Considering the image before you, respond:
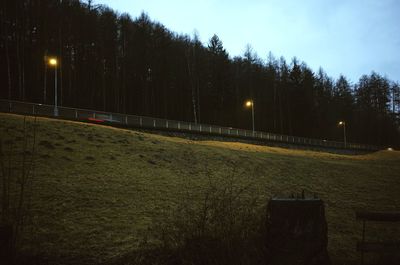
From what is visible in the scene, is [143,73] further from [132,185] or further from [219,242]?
[219,242]

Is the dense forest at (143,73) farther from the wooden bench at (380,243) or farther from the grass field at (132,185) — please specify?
the wooden bench at (380,243)

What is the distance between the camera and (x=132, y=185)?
14.6 metres

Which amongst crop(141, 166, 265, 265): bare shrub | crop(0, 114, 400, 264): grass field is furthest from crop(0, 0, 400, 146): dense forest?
crop(141, 166, 265, 265): bare shrub

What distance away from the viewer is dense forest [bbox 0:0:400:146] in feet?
144

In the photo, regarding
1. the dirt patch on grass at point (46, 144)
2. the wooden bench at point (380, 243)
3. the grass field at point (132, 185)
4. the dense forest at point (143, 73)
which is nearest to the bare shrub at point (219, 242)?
the grass field at point (132, 185)

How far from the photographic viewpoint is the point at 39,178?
13.4 m

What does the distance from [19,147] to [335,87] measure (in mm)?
96924

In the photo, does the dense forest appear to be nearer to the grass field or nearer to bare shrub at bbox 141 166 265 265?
the grass field

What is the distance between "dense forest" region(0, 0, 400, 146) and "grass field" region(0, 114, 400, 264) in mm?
23360

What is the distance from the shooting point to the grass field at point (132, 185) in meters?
8.73

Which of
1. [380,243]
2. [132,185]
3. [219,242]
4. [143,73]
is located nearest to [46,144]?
[132,185]

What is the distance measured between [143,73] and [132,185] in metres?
42.3

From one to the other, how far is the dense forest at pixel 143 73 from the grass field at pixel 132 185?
23.4 m

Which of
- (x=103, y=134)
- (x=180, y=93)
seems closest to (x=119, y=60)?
(x=180, y=93)
